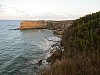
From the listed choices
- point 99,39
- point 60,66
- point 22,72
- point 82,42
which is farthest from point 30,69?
point 60,66

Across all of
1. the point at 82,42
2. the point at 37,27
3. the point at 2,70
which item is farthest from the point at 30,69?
the point at 37,27

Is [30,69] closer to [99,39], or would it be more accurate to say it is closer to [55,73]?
[99,39]

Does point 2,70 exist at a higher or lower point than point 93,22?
lower

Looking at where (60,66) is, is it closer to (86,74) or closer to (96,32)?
(86,74)

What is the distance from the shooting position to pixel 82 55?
9.80 m

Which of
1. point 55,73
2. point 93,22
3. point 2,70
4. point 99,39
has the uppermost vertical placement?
point 93,22

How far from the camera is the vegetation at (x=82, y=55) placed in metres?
7.07

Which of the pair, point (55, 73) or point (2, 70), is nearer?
point (55, 73)

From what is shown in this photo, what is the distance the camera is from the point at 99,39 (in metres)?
12.1

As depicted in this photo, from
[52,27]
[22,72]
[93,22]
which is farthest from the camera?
[52,27]

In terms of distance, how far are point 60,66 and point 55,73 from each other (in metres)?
0.66

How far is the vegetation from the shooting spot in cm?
707

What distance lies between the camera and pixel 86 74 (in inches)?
261

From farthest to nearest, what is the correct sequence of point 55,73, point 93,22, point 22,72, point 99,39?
point 22,72 → point 93,22 → point 99,39 → point 55,73
